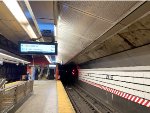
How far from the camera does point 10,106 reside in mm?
6836

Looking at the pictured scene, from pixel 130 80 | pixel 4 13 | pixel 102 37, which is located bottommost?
pixel 130 80

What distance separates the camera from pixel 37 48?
9023mm

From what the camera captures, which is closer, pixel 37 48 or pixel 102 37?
pixel 102 37

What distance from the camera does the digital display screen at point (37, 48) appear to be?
886 cm

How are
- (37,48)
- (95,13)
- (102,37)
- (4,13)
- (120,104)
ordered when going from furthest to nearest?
(120,104), (37,48), (102,37), (4,13), (95,13)

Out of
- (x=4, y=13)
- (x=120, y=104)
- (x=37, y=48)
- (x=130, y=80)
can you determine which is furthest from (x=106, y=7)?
(x=120, y=104)

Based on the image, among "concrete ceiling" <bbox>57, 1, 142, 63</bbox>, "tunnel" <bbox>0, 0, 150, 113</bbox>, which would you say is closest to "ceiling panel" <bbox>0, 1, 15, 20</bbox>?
"tunnel" <bbox>0, 0, 150, 113</bbox>

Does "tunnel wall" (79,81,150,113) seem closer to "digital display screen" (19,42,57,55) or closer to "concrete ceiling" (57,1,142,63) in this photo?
"concrete ceiling" (57,1,142,63)

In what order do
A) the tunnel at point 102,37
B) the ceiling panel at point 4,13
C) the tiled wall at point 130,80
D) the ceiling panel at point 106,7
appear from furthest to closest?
the tiled wall at point 130,80 → the ceiling panel at point 4,13 → the tunnel at point 102,37 → the ceiling panel at point 106,7

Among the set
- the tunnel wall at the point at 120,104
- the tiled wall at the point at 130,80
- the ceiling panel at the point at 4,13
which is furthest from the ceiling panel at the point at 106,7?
the tunnel wall at the point at 120,104

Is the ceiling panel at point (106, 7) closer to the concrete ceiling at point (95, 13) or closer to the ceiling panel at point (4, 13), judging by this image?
the concrete ceiling at point (95, 13)

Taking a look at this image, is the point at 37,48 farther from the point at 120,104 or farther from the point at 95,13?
the point at 95,13

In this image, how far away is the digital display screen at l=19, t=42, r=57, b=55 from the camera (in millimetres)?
8859

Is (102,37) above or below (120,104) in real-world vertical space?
above
